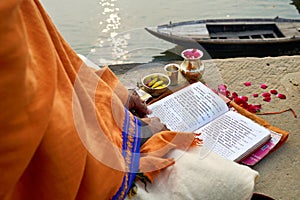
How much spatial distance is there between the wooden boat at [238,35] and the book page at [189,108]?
187cm

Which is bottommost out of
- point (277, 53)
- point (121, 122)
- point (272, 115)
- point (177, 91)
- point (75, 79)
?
point (277, 53)

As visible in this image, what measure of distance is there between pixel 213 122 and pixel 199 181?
562 millimetres

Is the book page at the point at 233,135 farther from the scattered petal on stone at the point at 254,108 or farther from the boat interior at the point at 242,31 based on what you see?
the boat interior at the point at 242,31

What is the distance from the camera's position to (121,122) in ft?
4.18

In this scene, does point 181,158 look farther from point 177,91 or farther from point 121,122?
point 177,91

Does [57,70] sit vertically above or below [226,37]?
above

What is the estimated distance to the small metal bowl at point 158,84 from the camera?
204 cm

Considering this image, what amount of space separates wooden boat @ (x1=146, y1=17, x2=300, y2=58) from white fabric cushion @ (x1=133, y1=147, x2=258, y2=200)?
99.1 inches

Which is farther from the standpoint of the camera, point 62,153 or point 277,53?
point 277,53

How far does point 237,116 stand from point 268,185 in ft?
1.15

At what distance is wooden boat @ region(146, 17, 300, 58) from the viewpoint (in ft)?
13.2

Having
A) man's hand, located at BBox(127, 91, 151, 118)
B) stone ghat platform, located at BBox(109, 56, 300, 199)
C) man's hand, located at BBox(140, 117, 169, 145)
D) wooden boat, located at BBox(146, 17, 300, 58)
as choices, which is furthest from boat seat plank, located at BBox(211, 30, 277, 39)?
man's hand, located at BBox(140, 117, 169, 145)

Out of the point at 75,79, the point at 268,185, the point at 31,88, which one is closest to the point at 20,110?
the point at 31,88

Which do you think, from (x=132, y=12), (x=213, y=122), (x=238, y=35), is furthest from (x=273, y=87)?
(x=132, y=12)
